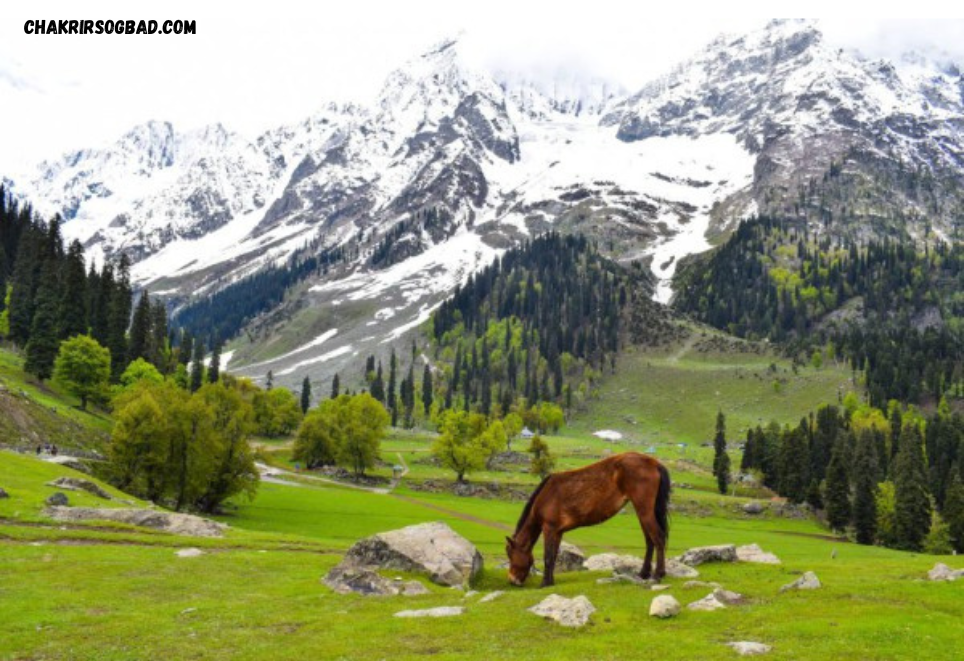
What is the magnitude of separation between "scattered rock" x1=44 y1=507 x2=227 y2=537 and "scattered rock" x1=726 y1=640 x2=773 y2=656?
3527cm

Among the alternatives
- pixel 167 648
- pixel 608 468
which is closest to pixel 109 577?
pixel 167 648

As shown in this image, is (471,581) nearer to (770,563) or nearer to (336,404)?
(770,563)

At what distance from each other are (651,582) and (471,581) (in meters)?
7.21

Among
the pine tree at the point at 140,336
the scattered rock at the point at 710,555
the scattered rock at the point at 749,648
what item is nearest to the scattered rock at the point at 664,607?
the scattered rock at the point at 749,648

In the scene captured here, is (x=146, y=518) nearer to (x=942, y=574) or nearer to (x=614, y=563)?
(x=614, y=563)

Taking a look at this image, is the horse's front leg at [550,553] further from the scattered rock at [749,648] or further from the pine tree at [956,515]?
the pine tree at [956,515]

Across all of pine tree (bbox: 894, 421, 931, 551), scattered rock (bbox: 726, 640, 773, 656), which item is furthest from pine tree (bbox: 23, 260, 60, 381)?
pine tree (bbox: 894, 421, 931, 551)

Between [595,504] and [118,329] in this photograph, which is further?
[118,329]

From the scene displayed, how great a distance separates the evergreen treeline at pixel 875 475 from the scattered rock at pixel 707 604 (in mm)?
92766

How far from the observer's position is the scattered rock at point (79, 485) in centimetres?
5016

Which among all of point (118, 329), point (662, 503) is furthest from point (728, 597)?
point (118, 329)

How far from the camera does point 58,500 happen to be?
146 ft

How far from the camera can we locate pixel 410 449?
529ft

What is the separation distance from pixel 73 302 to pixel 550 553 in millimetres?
122461
